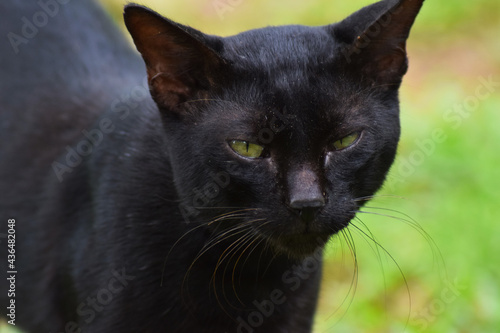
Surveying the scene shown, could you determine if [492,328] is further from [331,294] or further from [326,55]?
[326,55]

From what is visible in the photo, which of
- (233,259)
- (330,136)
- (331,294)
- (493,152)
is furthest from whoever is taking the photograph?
(493,152)

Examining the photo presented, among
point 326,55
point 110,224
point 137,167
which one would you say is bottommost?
point 110,224

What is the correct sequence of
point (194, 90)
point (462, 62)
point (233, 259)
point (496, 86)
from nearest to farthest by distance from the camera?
point (194, 90) < point (233, 259) < point (496, 86) < point (462, 62)

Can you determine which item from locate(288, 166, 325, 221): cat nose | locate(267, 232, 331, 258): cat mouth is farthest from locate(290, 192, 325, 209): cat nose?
locate(267, 232, 331, 258): cat mouth

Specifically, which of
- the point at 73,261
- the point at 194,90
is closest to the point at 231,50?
the point at 194,90

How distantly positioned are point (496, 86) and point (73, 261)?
3059mm

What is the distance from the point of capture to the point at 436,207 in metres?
3.36

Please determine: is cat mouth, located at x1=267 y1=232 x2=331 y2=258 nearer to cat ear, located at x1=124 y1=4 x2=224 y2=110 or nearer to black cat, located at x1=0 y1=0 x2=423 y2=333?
black cat, located at x1=0 y1=0 x2=423 y2=333

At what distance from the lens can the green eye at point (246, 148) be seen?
1.81m

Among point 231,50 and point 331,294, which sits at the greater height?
point 231,50

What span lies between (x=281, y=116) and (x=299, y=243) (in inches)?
14.1

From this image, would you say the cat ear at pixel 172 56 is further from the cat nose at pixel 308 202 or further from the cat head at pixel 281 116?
the cat nose at pixel 308 202

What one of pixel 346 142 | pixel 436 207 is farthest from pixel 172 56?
pixel 436 207

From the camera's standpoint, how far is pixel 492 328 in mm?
2682
